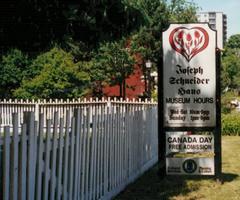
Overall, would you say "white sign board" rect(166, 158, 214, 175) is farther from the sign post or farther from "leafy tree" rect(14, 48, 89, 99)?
"leafy tree" rect(14, 48, 89, 99)

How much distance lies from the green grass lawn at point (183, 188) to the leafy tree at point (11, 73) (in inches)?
1263

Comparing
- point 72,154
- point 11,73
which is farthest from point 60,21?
point 11,73

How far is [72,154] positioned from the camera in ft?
21.2

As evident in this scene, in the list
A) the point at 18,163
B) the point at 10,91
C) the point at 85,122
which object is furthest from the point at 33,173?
the point at 10,91

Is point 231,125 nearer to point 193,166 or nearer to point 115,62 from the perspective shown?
point 193,166

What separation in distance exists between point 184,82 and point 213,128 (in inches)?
43.1

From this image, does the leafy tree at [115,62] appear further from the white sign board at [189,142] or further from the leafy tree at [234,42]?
the leafy tree at [234,42]

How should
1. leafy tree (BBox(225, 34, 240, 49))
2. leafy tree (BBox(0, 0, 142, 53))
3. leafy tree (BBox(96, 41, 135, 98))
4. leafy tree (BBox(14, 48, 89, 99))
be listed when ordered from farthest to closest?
leafy tree (BBox(225, 34, 240, 49))
leafy tree (BBox(96, 41, 135, 98))
leafy tree (BBox(14, 48, 89, 99))
leafy tree (BBox(0, 0, 142, 53))

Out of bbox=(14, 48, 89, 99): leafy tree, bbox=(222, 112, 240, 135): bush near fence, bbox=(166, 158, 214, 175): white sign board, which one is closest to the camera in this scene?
bbox=(166, 158, 214, 175): white sign board

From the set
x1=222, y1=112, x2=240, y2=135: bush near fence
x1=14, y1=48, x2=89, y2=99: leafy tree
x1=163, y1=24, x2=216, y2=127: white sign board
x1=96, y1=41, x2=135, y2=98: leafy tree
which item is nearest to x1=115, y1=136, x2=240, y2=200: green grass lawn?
x1=163, y1=24, x2=216, y2=127: white sign board

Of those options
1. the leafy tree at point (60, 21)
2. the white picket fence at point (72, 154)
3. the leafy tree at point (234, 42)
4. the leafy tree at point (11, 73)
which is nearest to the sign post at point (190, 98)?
the white picket fence at point (72, 154)

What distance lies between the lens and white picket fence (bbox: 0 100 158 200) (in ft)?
16.2

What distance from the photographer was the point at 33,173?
525 cm

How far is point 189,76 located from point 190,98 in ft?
1.46
